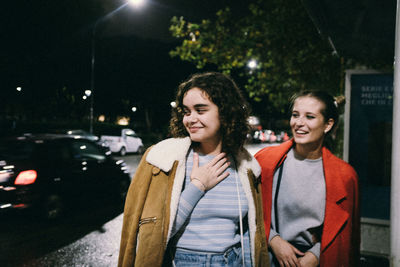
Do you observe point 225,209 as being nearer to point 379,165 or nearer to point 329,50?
point 379,165

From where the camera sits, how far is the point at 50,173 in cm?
599

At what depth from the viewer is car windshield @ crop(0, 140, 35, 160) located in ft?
19.2

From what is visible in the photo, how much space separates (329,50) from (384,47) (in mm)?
3792

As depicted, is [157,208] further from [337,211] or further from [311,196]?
[337,211]

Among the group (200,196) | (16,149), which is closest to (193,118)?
(200,196)

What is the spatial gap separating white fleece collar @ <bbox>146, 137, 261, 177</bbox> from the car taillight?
443 centimetres

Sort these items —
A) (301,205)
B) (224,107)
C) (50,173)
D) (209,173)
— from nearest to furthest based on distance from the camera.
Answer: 1. (209,173)
2. (224,107)
3. (301,205)
4. (50,173)

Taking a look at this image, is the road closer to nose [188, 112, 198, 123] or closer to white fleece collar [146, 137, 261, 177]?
white fleece collar [146, 137, 261, 177]

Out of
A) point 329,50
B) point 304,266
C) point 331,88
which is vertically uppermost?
point 329,50

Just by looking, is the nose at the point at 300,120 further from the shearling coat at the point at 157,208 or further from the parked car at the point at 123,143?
the parked car at the point at 123,143

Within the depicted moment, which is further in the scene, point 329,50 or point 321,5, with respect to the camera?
point 329,50

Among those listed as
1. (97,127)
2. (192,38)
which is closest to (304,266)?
(192,38)

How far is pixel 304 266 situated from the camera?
86.1 inches

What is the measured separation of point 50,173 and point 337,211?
16.8 feet
